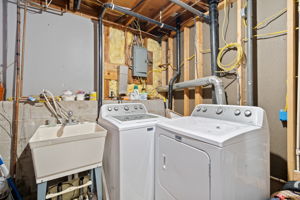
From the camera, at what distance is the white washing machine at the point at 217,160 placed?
33.9 inches

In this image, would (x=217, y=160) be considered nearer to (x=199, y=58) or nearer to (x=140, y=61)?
(x=199, y=58)

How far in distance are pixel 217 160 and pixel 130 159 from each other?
2.60 feet

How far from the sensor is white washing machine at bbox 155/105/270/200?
86cm

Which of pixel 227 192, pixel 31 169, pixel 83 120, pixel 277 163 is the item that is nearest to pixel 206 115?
pixel 227 192

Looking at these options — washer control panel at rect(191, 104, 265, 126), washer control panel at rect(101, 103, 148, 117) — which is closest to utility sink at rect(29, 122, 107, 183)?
washer control panel at rect(101, 103, 148, 117)

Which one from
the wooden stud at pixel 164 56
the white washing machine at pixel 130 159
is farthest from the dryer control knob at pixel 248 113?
the wooden stud at pixel 164 56

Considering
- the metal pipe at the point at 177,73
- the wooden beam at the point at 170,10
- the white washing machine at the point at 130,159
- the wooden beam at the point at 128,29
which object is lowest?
the white washing machine at the point at 130,159

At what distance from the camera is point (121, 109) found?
186 centimetres

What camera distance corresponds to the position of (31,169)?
1.60m

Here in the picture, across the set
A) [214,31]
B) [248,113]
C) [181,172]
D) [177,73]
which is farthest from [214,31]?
[181,172]

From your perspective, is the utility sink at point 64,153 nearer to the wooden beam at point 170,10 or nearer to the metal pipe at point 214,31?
the metal pipe at point 214,31

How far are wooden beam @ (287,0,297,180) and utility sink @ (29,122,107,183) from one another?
187 centimetres

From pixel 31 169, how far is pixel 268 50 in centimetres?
312

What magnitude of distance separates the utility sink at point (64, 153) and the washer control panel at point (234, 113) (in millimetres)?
1150
